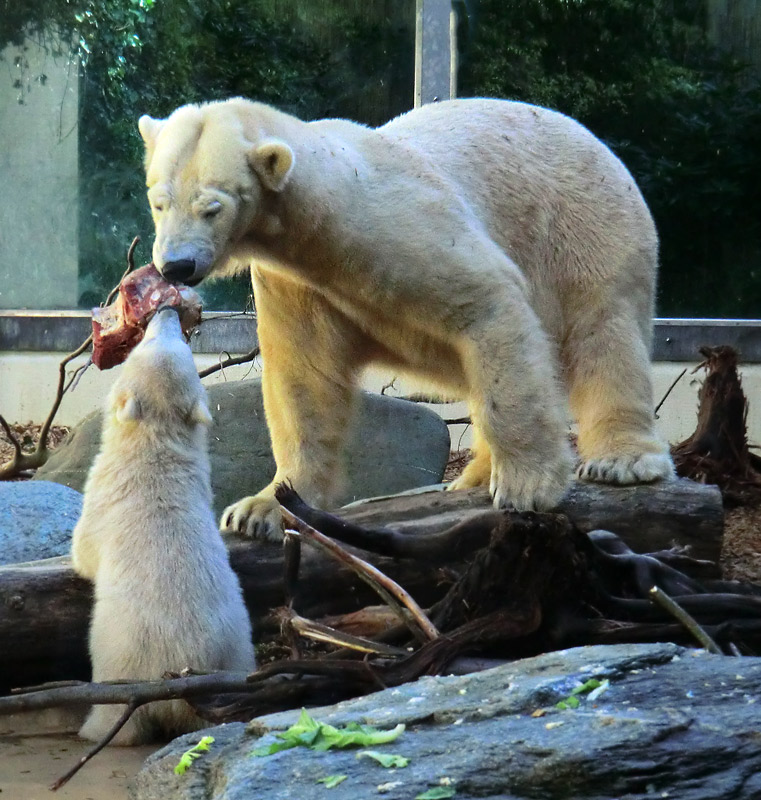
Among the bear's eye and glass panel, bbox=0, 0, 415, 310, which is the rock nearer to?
the bear's eye

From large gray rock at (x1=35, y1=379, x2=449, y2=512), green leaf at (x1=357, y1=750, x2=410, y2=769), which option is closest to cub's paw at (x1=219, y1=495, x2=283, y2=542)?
green leaf at (x1=357, y1=750, x2=410, y2=769)

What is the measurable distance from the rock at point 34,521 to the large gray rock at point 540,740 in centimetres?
223

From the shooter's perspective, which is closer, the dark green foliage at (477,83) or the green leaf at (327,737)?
the green leaf at (327,737)

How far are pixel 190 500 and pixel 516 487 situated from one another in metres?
1.17

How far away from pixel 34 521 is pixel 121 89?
17.9ft

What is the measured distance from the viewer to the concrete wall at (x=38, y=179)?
9.55 metres

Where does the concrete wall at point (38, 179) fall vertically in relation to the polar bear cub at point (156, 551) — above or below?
above

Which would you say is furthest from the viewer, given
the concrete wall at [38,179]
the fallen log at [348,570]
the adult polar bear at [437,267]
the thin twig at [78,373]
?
the concrete wall at [38,179]

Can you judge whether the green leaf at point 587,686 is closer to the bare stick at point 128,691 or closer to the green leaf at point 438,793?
the green leaf at point 438,793

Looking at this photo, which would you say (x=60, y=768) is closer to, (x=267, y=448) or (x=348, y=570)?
(x=348, y=570)

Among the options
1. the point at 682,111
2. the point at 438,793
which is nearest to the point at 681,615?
the point at 438,793

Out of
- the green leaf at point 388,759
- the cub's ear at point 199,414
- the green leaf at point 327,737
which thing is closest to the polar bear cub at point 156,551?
the cub's ear at point 199,414

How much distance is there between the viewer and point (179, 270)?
12.3 ft

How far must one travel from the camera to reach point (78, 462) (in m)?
6.62
